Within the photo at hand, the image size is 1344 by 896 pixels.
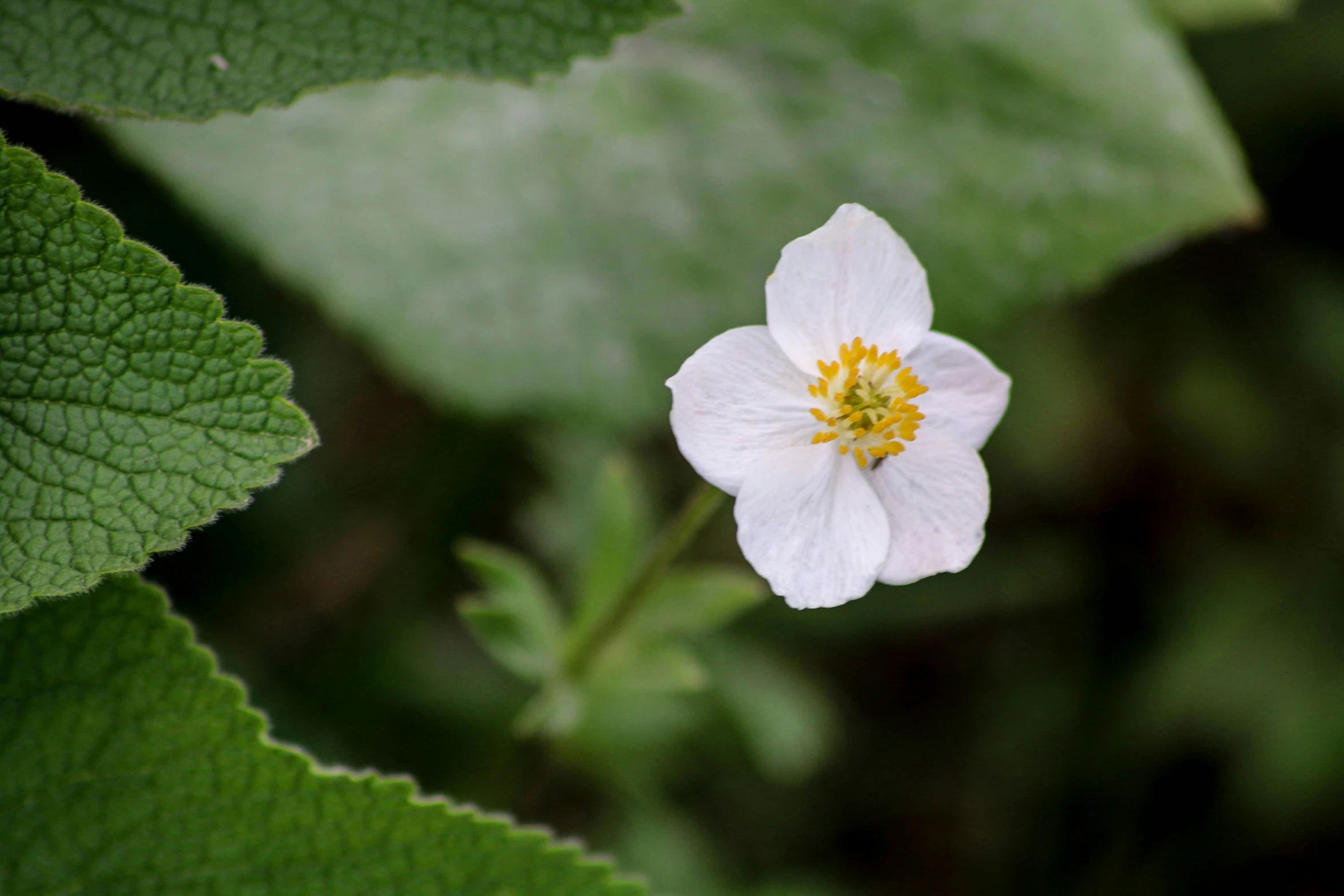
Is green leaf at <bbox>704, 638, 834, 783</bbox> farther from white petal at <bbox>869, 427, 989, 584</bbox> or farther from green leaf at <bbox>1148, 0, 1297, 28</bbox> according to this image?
green leaf at <bbox>1148, 0, 1297, 28</bbox>

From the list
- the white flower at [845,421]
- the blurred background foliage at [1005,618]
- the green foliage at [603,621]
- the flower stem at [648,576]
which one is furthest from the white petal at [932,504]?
the blurred background foliage at [1005,618]

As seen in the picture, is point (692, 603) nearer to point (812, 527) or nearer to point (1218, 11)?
point (812, 527)

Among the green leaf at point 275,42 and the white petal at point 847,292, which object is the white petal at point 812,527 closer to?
the white petal at point 847,292

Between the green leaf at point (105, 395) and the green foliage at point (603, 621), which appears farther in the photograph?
the green foliage at point (603, 621)

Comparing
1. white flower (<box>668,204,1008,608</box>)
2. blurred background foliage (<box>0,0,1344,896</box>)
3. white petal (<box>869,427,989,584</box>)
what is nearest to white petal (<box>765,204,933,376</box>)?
white flower (<box>668,204,1008,608</box>)

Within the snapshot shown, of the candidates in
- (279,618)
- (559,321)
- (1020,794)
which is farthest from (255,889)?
(1020,794)

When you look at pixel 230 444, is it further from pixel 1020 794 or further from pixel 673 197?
pixel 1020 794
